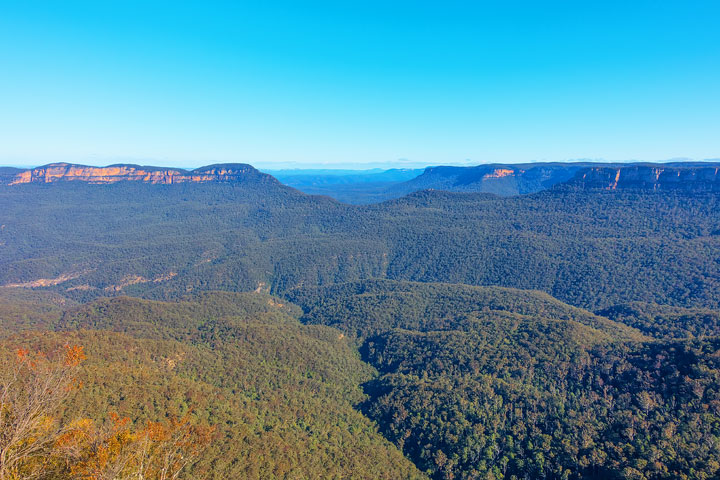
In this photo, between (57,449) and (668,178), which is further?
(668,178)

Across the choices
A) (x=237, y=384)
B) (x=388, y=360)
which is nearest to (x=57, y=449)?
(x=237, y=384)

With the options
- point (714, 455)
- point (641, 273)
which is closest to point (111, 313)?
point (714, 455)

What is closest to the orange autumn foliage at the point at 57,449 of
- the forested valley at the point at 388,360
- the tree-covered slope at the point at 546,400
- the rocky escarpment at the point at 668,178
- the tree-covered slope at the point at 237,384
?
the forested valley at the point at 388,360

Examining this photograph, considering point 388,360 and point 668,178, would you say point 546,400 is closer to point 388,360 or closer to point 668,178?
point 388,360

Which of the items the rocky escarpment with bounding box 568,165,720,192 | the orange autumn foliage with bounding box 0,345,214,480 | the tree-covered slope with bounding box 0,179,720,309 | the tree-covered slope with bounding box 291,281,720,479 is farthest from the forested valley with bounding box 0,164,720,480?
the rocky escarpment with bounding box 568,165,720,192

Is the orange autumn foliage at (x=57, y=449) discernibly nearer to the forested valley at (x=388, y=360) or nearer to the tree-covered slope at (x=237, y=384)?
the forested valley at (x=388, y=360)

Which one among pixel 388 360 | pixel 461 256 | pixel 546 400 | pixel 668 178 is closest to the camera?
pixel 546 400

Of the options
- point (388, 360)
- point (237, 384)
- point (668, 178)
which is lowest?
point (388, 360)

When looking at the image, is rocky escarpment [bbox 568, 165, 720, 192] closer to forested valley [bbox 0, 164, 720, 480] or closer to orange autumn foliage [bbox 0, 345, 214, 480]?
forested valley [bbox 0, 164, 720, 480]

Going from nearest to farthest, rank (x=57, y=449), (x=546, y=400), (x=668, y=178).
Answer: (x=57, y=449) < (x=546, y=400) < (x=668, y=178)
